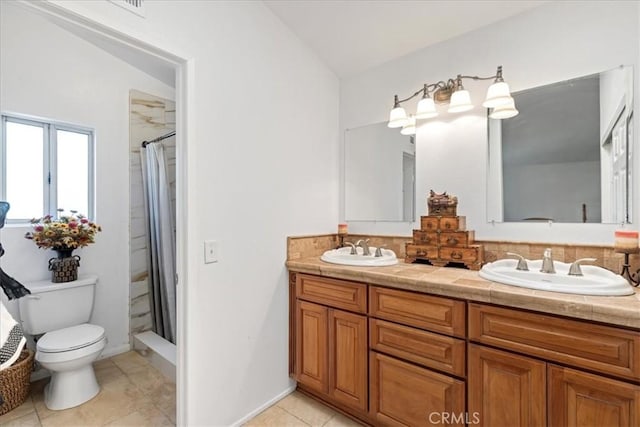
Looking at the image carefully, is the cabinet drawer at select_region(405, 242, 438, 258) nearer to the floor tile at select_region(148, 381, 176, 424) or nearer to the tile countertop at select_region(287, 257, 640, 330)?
the tile countertop at select_region(287, 257, 640, 330)

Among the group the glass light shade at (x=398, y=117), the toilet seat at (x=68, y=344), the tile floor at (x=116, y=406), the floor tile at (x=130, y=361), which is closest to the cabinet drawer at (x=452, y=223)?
the glass light shade at (x=398, y=117)

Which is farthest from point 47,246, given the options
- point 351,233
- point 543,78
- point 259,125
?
point 543,78

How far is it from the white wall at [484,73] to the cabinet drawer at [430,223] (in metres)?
0.23

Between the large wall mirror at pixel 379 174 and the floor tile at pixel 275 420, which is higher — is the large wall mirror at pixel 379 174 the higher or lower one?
the higher one

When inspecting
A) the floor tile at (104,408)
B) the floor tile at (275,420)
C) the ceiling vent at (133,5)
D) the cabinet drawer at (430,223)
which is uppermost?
the ceiling vent at (133,5)

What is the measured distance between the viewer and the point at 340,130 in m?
2.53

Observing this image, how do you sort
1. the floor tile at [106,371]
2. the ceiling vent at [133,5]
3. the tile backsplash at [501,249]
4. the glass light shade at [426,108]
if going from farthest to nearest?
the floor tile at [106,371] < the glass light shade at [426,108] < the tile backsplash at [501,249] < the ceiling vent at [133,5]

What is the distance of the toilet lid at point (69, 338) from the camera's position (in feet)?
6.14

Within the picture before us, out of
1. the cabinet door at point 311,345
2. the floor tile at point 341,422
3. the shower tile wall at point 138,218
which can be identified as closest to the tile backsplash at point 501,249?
the cabinet door at point 311,345

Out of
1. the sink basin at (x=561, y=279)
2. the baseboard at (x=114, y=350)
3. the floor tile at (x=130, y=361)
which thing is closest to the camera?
the sink basin at (x=561, y=279)

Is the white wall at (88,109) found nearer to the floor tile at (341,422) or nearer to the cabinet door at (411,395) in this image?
the floor tile at (341,422)

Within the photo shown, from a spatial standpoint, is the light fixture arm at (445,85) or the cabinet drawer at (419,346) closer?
the cabinet drawer at (419,346)

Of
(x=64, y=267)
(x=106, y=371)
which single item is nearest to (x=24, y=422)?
(x=106, y=371)

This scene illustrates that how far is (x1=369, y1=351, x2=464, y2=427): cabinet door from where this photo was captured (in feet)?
4.55
